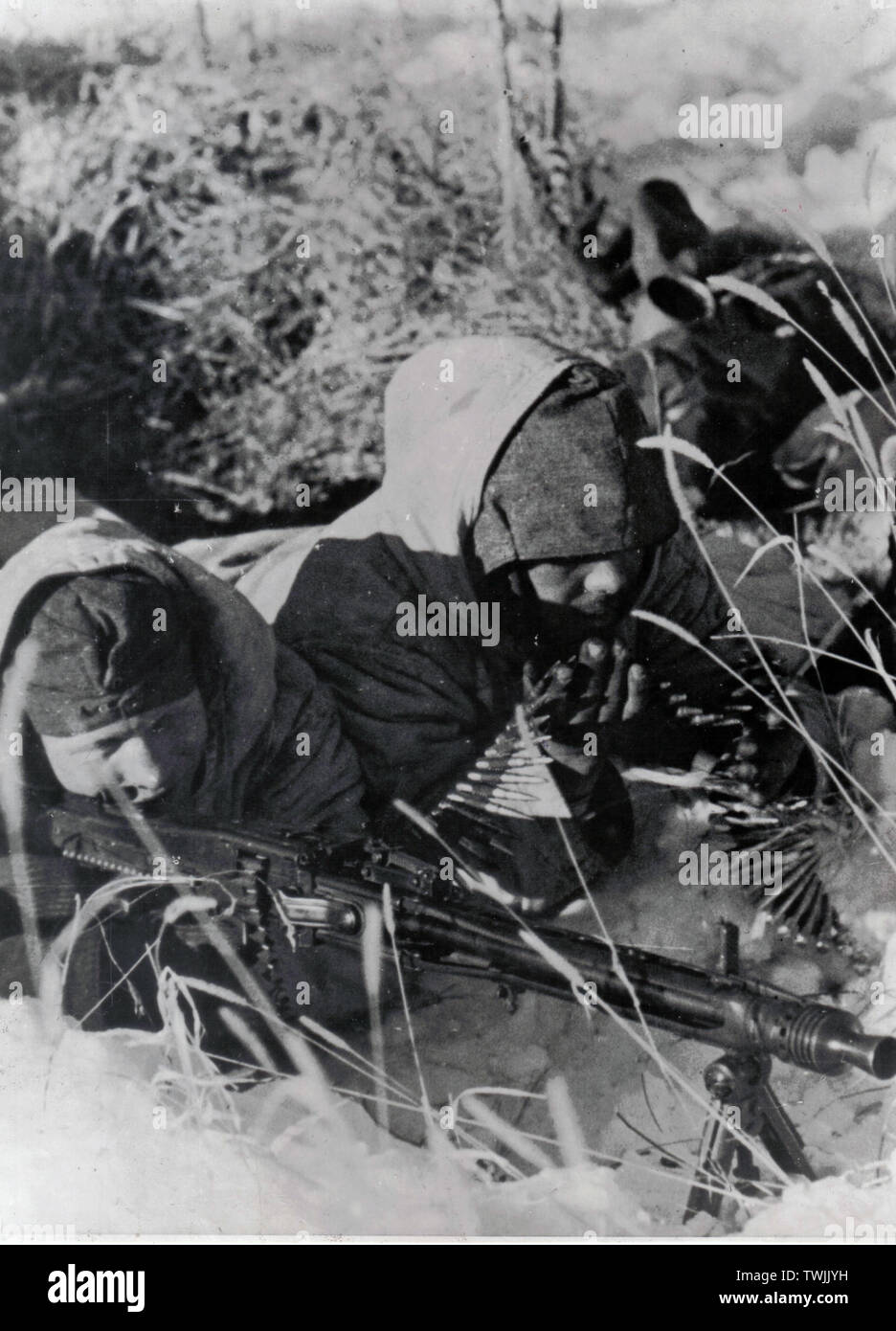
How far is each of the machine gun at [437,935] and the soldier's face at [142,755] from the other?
66 mm

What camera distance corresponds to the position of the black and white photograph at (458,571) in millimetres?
3256

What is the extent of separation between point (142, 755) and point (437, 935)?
2.39ft

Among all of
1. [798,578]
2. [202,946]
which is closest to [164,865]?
[202,946]

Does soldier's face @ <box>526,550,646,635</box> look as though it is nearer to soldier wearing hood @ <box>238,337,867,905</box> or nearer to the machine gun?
soldier wearing hood @ <box>238,337,867,905</box>

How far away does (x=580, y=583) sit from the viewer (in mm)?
3271

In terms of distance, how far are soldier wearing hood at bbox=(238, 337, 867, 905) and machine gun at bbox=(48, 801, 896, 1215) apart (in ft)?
0.56

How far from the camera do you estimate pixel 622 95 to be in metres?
3.26

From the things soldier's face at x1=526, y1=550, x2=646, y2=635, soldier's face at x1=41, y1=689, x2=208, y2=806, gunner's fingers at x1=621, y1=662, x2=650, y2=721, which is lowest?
soldier's face at x1=41, y1=689, x2=208, y2=806

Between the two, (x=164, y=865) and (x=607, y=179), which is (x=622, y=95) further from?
(x=164, y=865)

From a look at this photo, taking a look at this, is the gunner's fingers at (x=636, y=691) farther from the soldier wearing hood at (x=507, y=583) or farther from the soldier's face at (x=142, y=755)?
the soldier's face at (x=142, y=755)

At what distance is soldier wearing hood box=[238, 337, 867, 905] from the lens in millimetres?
3250

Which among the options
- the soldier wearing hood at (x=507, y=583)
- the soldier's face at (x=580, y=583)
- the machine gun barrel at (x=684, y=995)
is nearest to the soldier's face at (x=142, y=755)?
the soldier wearing hood at (x=507, y=583)

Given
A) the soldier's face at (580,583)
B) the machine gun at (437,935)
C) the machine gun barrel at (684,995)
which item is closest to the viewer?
the machine gun barrel at (684,995)

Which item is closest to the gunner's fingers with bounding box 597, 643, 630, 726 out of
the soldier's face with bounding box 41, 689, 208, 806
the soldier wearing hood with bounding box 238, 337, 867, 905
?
the soldier wearing hood with bounding box 238, 337, 867, 905
